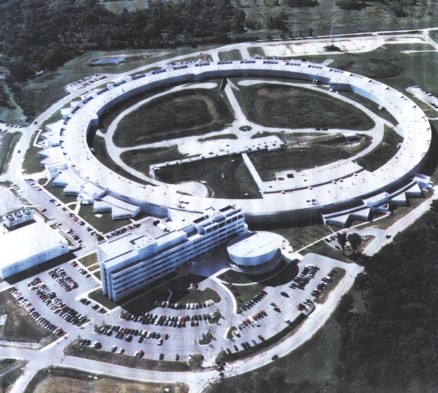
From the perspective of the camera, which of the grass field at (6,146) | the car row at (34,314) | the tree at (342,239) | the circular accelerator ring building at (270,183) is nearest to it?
the car row at (34,314)

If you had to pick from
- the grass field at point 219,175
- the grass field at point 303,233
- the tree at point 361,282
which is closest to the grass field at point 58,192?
the grass field at point 219,175

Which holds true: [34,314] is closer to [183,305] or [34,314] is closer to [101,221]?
[183,305]

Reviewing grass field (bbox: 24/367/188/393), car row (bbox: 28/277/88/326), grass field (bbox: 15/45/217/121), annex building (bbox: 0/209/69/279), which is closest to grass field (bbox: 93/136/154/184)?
annex building (bbox: 0/209/69/279)

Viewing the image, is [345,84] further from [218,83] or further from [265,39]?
[265,39]

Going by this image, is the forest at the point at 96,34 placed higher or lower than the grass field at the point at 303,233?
higher

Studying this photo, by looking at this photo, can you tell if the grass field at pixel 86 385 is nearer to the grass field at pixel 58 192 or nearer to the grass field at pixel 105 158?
the grass field at pixel 58 192

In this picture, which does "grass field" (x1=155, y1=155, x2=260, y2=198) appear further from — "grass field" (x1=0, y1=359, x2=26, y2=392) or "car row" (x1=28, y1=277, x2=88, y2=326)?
"grass field" (x1=0, y1=359, x2=26, y2=392)

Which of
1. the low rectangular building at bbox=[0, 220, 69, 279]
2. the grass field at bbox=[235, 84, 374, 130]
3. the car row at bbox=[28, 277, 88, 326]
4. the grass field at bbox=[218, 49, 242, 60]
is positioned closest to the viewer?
the car row at bbox=[28, 277, 88, 326]
